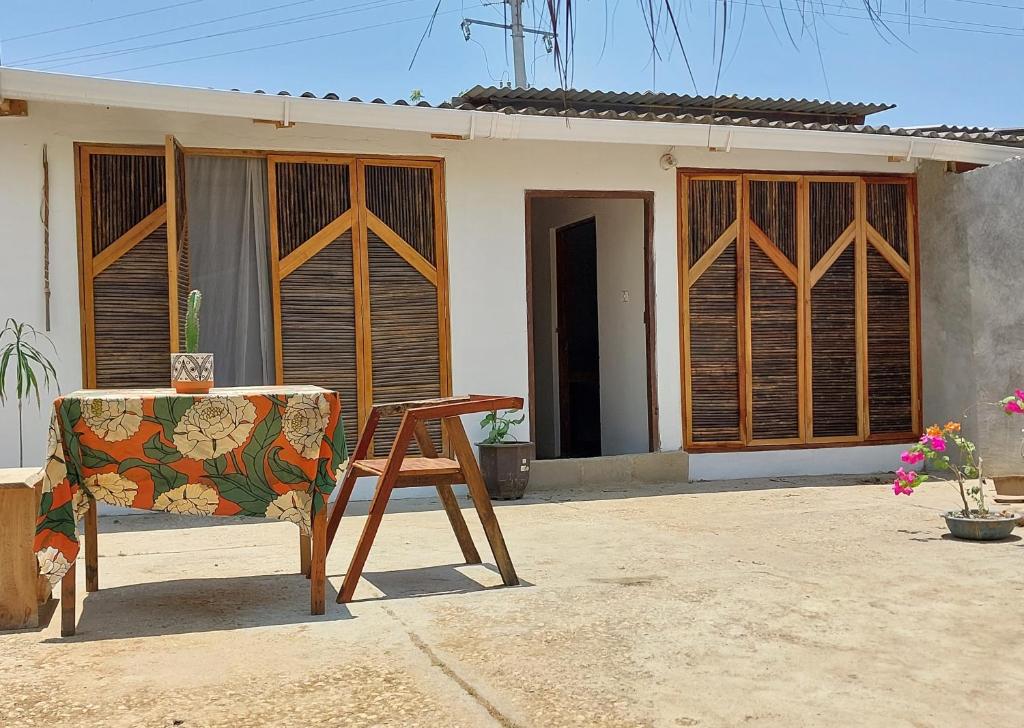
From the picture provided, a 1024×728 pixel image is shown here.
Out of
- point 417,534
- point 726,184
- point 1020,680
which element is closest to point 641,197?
point 726,184

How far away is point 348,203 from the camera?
6.84m

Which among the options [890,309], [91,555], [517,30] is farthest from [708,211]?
[517,30]

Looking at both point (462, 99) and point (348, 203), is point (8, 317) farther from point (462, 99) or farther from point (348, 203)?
point (462, 99)

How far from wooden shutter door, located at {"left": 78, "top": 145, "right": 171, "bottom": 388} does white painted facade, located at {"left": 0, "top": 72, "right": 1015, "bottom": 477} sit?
8 centimetres

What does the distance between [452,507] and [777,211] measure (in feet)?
14.9

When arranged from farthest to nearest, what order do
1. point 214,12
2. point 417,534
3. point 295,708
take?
point 417,534 < point 295,708 < point 214,12

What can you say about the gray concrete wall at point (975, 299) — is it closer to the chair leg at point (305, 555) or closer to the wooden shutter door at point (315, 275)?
the wooden shutter door at point (315, 275)

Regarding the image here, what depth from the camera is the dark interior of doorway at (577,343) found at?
32.3ft

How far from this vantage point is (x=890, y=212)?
8.13 m

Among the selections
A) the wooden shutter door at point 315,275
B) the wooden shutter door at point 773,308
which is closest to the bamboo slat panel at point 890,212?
the wooden shutter door at point 773,308

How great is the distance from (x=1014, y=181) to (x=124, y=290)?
616cm

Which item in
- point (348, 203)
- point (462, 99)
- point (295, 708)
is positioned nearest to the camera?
point (295, 708)

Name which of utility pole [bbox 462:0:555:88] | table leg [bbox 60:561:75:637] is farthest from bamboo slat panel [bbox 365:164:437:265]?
utility pole [bbox 462:0:555:88]

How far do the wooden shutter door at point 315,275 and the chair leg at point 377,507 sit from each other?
2.96 meters
